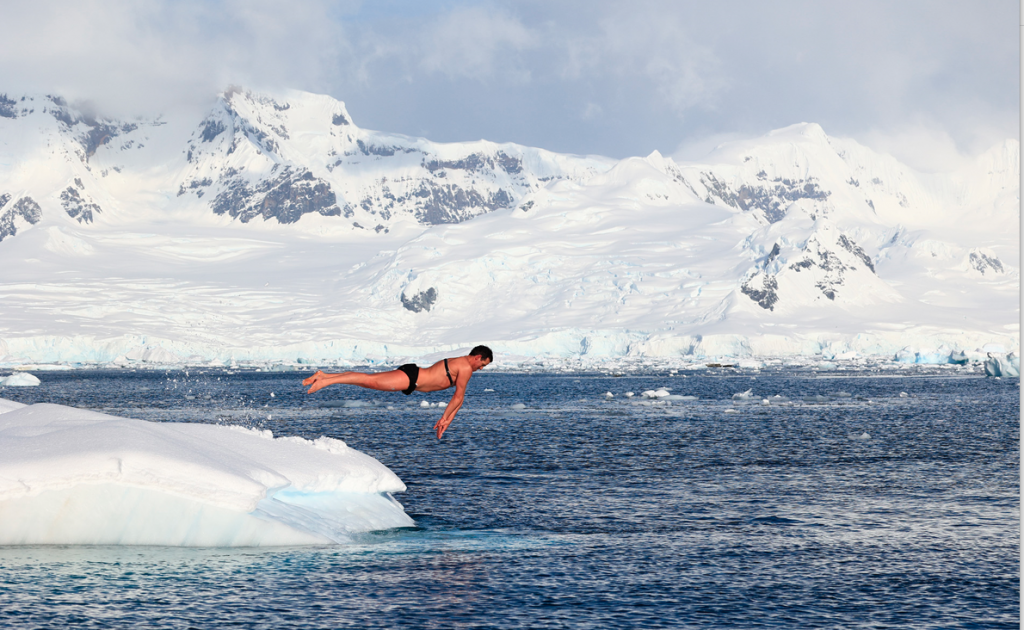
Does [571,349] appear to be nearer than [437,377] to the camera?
No

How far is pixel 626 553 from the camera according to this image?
21.6m

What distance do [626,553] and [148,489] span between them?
9.62m

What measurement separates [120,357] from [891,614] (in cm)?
17473

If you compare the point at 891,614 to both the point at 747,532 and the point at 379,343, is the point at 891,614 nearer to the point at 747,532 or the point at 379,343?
the point at 747,532

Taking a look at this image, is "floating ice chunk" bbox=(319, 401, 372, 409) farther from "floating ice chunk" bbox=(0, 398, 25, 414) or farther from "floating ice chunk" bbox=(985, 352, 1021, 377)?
"floating ice chunk" bbox=(985, 352, 1021, 377)

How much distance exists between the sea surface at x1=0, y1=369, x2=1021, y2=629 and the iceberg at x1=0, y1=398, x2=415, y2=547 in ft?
1.43

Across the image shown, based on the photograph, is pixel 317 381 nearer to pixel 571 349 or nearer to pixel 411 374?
pixel 411 374

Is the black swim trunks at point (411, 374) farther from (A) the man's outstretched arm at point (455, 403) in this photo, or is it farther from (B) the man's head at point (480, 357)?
(B) the man's head at point (480, 357)

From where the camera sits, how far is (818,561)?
20766mm

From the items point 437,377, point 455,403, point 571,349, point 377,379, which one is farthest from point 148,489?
point 571,349

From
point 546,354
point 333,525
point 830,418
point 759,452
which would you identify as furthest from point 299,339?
point 333,525

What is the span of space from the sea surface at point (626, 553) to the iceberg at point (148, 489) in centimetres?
44

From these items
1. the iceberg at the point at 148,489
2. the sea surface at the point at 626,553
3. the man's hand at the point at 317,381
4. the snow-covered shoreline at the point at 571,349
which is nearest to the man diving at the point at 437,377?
the man's hand at the point at 317,381

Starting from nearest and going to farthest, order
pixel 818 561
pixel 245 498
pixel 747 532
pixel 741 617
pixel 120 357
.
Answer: pixel 741 617, pixel 245 498, pixel 818 561, pixel 747 532, pixel 120 357
